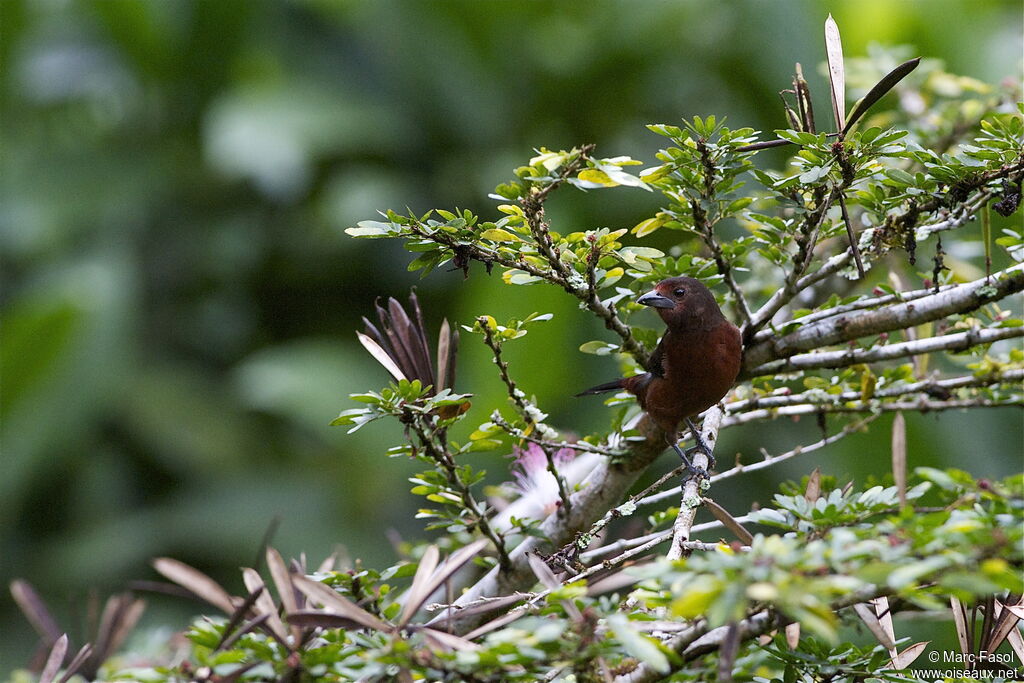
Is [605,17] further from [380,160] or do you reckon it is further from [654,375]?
[654,375]

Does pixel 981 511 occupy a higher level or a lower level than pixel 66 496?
higher

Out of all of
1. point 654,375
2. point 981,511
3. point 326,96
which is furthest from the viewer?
point 326,96

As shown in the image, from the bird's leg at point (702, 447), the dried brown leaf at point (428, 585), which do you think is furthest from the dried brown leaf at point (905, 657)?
the dried brown leaf at point (428, 585)

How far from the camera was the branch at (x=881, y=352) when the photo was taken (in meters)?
1.40

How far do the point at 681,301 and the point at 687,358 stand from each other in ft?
0.40

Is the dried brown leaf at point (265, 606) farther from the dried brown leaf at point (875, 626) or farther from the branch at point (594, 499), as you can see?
the dried brown leaf at point (875, 626)

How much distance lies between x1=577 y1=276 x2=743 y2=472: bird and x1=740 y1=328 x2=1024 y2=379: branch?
10 cm

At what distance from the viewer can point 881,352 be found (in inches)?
57.9

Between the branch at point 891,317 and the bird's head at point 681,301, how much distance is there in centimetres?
11

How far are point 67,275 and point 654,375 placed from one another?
4.57 meters

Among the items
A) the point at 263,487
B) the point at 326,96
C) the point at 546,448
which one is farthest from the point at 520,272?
the point at 326,96

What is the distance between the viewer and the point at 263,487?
5.47 m

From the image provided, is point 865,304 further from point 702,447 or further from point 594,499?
point 594,499

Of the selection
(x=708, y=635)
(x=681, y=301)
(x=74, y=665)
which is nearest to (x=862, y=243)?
(x=681, y=301)
